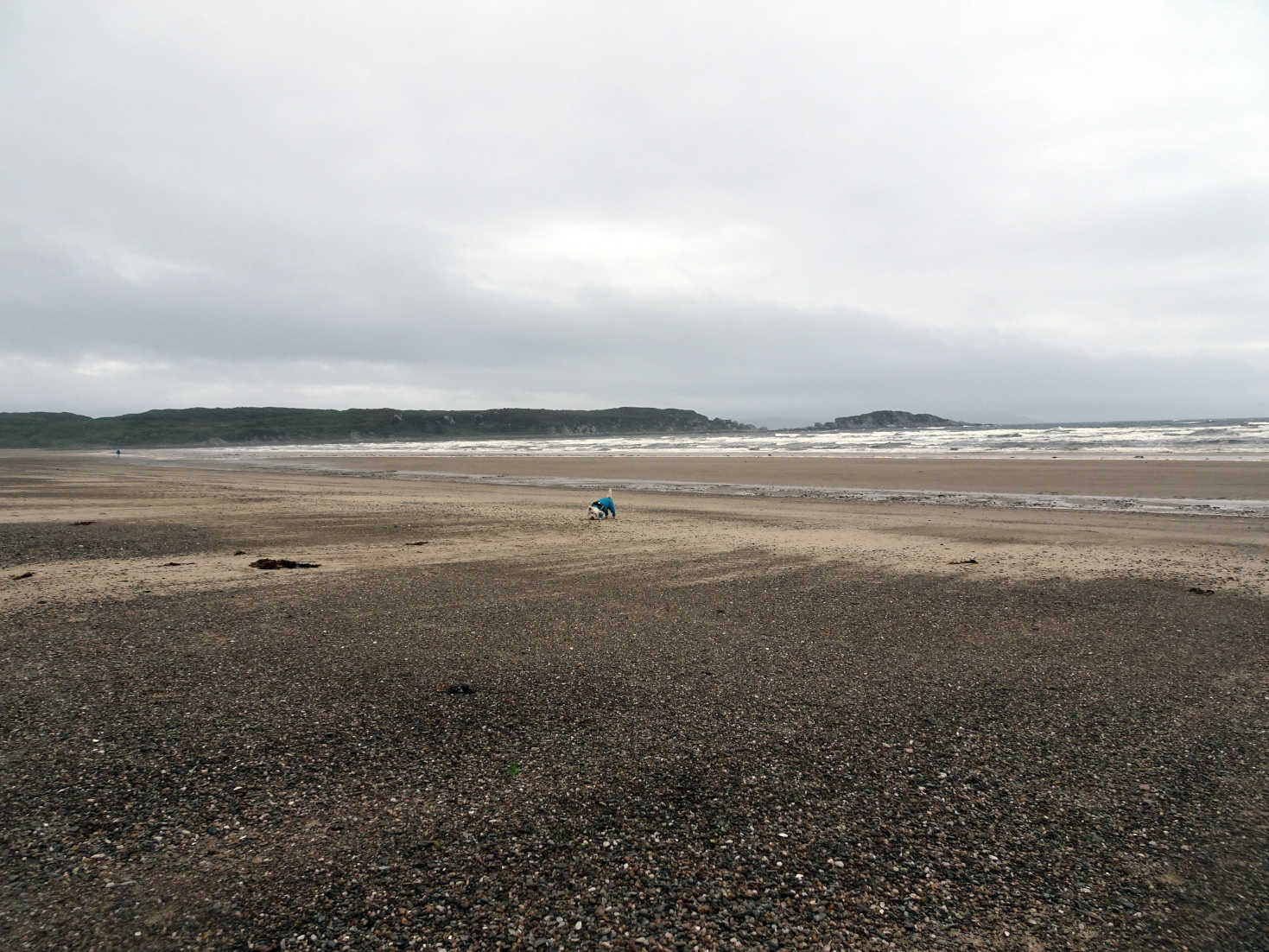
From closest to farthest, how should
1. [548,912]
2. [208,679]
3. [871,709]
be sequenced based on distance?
[548,912], [871,709], [208,679]

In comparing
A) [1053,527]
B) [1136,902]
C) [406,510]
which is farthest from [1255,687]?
[406,510]

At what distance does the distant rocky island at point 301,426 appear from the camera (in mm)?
115438

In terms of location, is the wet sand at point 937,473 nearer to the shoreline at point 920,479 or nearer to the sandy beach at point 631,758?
the shoreline at point 920,479

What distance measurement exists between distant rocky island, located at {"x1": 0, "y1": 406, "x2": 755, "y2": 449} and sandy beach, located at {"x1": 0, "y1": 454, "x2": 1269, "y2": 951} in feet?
393

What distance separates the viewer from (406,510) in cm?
1967

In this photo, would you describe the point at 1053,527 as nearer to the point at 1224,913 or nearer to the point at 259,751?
the point at 1224,913

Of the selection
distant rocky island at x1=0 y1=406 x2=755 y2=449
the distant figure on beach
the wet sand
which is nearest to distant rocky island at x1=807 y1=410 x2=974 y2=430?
distant rocky island at x1=0 y1=406 x2=755 y2=449

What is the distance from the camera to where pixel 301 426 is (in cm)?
13050

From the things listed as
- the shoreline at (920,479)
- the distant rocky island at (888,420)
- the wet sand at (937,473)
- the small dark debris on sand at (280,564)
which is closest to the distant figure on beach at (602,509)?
the small dark debris on sand at (280,564)

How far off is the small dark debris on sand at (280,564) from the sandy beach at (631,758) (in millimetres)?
469

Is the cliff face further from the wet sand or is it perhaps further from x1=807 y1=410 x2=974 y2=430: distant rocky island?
the wet sand

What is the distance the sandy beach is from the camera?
3178 mm

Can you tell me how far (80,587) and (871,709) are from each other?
34.2 feet

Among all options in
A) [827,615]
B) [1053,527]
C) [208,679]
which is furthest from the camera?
[1053,527]
